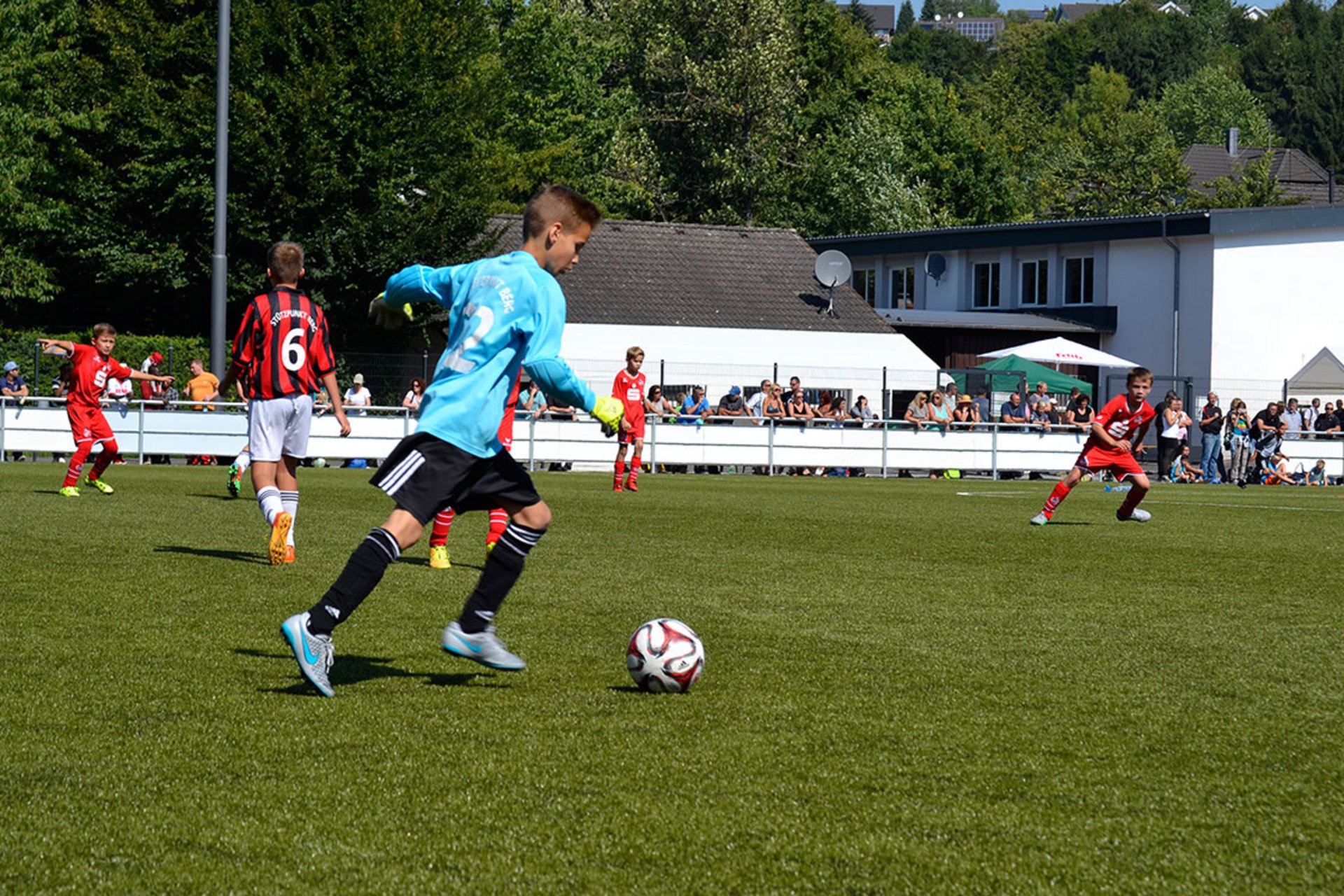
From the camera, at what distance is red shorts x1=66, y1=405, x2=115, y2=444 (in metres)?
18.1

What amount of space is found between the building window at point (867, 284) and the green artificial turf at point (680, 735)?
142 feet

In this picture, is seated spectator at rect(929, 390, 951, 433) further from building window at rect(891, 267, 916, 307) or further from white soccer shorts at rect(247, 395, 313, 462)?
white soccer shorts at rect(247, 395, 313, 462)

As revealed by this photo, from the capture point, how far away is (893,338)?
43.1 meters

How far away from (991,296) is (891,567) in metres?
40.3

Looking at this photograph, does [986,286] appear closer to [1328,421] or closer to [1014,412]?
[1328,421]

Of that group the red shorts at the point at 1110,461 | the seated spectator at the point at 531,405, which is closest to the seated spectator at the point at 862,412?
the seated spectator at the point at 531,405

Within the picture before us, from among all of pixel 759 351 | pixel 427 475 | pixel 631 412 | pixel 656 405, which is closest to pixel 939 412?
pixel 656 405

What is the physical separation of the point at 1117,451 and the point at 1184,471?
17.8 m

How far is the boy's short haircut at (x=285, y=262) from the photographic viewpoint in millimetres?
10555

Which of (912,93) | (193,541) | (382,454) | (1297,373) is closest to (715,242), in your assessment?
(1297,373)

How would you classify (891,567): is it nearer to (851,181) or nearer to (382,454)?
(382,454)

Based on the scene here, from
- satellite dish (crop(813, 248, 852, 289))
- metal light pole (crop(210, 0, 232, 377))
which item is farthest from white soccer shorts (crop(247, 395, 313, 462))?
satellite dish (crop(813, 248, 852, 289))

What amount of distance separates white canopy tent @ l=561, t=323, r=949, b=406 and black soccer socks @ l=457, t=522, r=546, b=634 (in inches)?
1207

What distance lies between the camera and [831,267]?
42250mm
